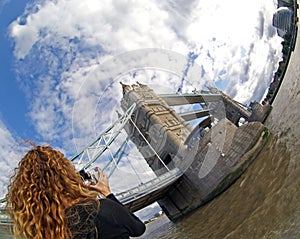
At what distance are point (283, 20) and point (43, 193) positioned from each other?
138ft

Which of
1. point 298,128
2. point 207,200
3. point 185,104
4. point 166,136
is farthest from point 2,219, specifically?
point 185,104

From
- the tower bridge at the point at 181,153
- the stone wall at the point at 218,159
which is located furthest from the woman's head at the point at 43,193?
the stone wall at the point at 218,159

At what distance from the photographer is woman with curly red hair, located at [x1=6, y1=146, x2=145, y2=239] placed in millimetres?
2385

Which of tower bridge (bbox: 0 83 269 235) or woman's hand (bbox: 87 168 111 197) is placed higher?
tower bridge (bbox: 0 83 269 235)

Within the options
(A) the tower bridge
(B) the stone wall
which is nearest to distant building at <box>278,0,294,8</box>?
(A) the tower bridge

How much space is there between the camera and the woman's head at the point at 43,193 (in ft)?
7.80

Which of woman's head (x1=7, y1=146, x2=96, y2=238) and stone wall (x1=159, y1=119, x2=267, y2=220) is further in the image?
stone wall (x1=159, y1=119, x2=267, y2=220)

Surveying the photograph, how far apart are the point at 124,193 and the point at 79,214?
66.8 feet

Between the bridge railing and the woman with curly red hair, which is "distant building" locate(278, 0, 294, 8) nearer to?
the bridge railing

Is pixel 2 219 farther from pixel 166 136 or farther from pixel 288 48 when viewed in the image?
pixel 288 48

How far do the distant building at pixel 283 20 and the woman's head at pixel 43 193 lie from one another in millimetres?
40378

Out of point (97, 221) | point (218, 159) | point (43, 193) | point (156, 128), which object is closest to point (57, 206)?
point (43, 193)

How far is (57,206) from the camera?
243 centimetres

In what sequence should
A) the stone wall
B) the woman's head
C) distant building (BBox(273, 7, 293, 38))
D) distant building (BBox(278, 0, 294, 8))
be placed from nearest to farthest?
the woman's head, the stone wall, distant building (BBox(273, 7, 293, 38)), distant building (BBox(278, 0, 294, 8))
